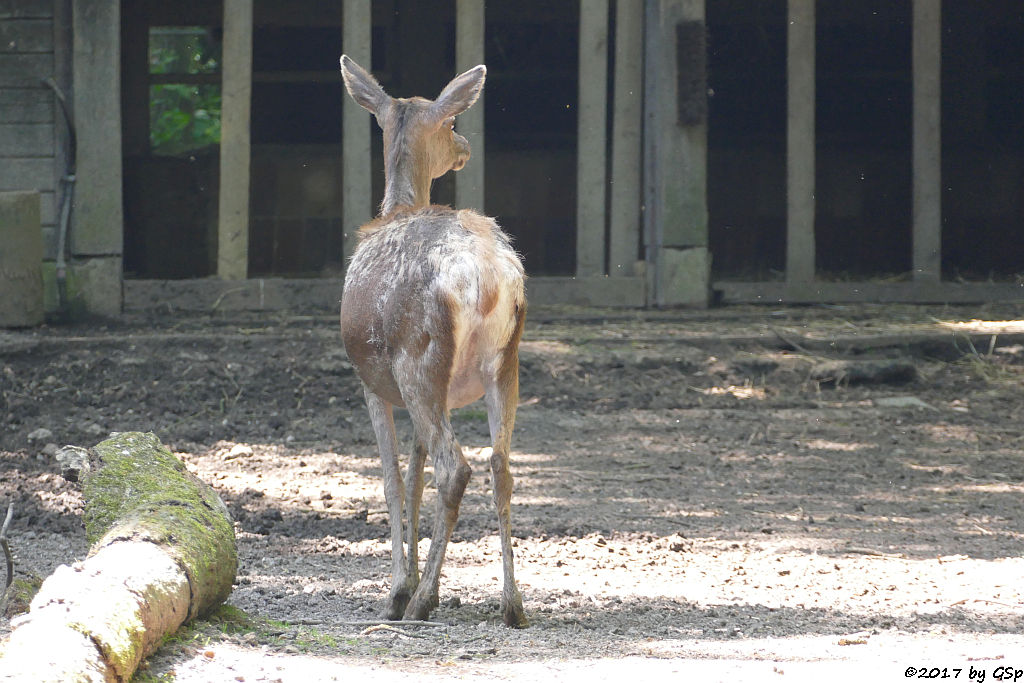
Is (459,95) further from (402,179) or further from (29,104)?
(29,104)

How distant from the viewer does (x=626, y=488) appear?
6.21 m

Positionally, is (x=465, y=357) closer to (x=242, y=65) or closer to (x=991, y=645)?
(x=991, y=645)

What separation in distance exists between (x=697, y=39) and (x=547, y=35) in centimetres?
481

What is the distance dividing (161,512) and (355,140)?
20.5ft

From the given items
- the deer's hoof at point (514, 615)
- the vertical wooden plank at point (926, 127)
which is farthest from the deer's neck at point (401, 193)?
the vertical wooden plank at point (926, 127)

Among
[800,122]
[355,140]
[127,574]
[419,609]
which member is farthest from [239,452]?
[800,122]

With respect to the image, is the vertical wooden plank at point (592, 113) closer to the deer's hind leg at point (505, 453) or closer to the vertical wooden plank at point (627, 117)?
the vertical wooden plank at point (627, 117)

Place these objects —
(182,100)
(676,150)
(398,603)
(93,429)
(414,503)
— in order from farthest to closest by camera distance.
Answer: (182,100) → (676,150) → (93,429) → (414,503) → (398,603)

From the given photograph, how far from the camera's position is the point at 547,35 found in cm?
1450

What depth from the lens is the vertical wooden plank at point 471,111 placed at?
984 cm

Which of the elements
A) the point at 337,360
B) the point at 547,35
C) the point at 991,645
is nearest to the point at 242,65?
the point at 337,360

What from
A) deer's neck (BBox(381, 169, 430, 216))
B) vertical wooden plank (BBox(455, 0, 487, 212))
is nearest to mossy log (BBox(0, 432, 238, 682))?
deer's neck (BBox(381, 169, 430, 216))

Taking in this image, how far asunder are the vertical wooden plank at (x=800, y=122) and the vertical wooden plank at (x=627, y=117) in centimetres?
131

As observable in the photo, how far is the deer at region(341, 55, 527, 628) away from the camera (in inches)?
162
